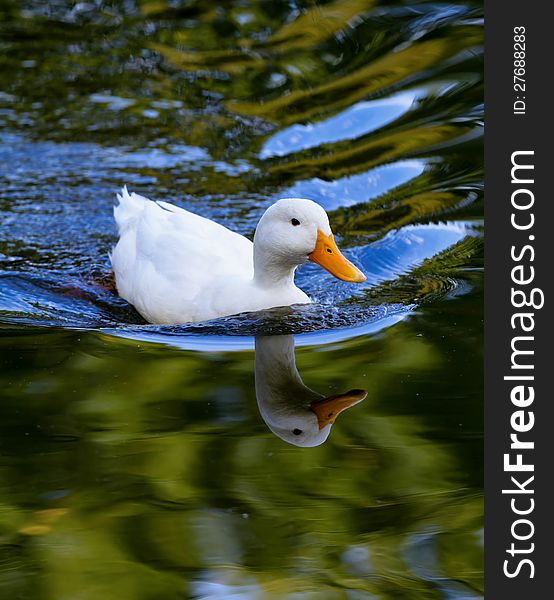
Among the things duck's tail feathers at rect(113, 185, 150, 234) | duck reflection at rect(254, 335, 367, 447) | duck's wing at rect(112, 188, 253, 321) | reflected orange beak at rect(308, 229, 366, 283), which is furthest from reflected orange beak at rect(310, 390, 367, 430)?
duck's tail feathers at rect(113, 185, 150, 234)

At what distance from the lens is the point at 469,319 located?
6.71m

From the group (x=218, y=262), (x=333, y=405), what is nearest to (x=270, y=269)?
(x=218, y=262)

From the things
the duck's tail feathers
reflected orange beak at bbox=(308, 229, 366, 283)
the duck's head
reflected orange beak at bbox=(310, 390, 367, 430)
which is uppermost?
the duck's tail feathers

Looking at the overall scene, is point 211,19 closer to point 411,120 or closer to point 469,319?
point 411,120

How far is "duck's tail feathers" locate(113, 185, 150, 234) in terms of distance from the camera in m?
8.27

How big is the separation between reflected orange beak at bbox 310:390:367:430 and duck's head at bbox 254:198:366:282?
122 cm

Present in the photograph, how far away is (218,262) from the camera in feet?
23.9

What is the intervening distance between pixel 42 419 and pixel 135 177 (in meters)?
4.95

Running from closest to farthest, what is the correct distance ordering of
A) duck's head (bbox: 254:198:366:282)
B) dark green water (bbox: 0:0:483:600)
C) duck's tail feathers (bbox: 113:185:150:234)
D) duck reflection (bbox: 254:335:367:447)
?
dark green water (bbox: 0:0:483:600) → duck reflection (bbox: 254:335:367:447) → duck's head (bbox: 254:198:366:282) → duck's tail feathers (bbox: 113:185:150:234)

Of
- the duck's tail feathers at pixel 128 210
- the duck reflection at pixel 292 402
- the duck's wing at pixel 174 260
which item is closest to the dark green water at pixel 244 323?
the duck reflection at pixel 292 402

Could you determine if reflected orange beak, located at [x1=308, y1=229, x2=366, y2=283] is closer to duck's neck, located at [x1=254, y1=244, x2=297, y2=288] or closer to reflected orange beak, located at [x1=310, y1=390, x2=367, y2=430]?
duck's neck, located at [x1=254, y1=244, x2=297, y2=288]

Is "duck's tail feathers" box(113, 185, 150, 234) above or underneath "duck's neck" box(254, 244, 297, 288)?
above

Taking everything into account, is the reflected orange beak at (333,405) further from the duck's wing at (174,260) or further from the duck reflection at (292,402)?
the duck's wing at (174,260)

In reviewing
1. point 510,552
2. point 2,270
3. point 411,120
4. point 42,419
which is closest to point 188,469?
point 42,419
